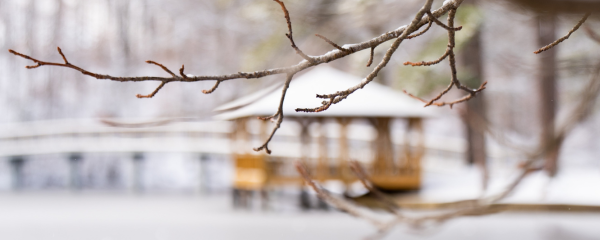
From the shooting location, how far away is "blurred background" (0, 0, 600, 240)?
6133 millimetres

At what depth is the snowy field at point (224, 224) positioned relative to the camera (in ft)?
31.4

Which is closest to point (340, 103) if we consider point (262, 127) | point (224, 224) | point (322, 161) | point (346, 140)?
point (346, 140)

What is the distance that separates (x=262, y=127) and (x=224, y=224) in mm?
1844

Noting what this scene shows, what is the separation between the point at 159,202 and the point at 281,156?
4.05 metres

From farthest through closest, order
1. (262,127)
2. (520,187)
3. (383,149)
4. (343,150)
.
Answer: (262,127) → (383,149) → (343,150) → (520,187)

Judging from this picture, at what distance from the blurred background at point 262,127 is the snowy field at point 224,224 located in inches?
2.0

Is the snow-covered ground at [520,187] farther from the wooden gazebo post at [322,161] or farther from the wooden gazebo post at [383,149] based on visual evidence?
the wooden gazebo post at [322,161]

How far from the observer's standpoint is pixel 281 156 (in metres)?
12.2

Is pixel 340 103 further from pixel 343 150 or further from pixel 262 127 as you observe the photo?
pixel 262 127

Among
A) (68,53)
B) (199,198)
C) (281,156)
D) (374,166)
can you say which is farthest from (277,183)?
(68,53)

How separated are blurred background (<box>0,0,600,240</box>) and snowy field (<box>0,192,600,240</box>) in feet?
0.17

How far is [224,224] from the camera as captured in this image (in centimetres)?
1092

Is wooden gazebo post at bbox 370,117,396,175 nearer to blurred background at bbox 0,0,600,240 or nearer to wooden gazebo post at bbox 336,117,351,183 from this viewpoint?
blurred background at bbox 0,0,600,240

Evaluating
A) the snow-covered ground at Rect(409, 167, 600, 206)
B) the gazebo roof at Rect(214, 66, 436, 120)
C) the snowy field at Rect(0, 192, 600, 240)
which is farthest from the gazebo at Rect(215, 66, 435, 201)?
the snowy field at Rect(0, 192, 600, 240)
